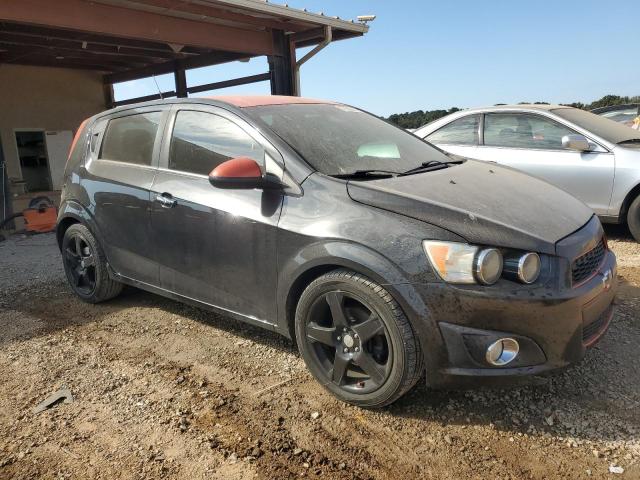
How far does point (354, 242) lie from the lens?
2.51 m

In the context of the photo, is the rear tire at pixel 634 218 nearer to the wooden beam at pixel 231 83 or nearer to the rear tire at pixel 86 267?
the rear tire at pixel 86 267

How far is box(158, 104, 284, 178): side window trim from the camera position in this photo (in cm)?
293

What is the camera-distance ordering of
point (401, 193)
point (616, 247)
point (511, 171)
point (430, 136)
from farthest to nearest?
point (430, 136), point (616, 247), point (511, 171), point (401, 193)

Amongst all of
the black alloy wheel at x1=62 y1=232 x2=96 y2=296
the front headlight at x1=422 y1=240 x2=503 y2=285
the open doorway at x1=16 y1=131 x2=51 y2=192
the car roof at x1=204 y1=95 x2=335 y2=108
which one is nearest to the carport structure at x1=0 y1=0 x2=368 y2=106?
the open doorway at x1=16 y1=131 x2=51 y2=192

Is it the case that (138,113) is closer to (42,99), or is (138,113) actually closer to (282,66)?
(282,66)

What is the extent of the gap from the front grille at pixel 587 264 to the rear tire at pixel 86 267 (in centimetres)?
339

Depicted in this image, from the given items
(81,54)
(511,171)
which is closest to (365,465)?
(511,171)

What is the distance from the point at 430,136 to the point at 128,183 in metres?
4.13

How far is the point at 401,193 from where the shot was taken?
256 cm

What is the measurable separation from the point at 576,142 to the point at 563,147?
0.25 meters

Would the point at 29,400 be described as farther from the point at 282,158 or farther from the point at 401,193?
the point at 401,193

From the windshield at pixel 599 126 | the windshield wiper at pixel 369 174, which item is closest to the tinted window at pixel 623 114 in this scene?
the windshield at pixel 599 126

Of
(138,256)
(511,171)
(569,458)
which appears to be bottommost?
(569,458)

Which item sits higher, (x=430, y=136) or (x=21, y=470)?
(x=430, y=136)
